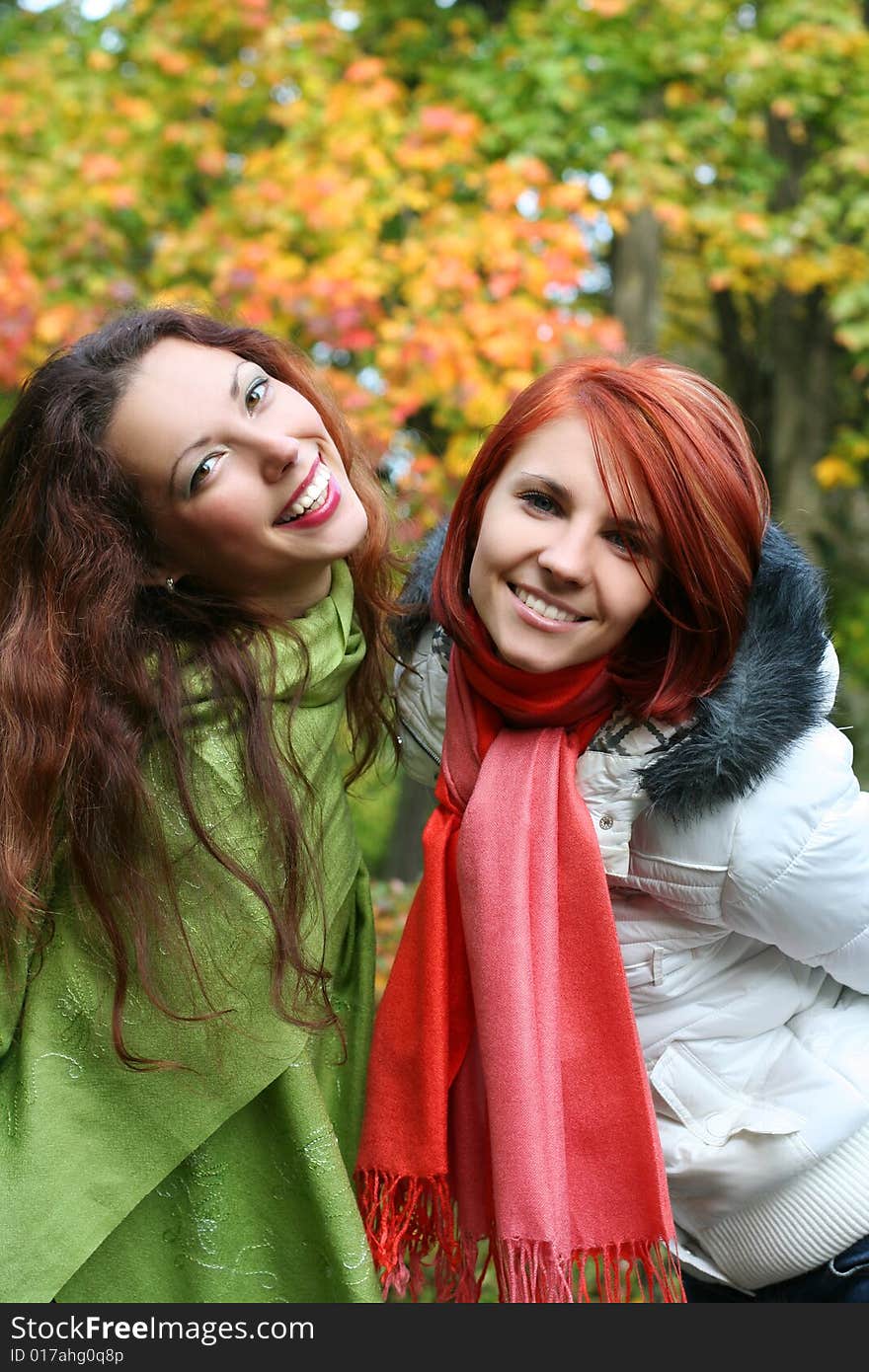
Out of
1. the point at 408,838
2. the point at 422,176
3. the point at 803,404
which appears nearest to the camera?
the point at 422,176

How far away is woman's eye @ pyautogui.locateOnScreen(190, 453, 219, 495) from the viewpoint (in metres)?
2.12

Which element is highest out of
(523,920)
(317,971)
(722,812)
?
(722,812)

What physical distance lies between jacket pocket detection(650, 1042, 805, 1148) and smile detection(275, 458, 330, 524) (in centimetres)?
104

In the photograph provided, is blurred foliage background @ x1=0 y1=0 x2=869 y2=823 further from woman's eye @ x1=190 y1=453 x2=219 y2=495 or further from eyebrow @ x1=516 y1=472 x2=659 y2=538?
eyebrow @ x1=516 y1=472 x2=659 y2=538

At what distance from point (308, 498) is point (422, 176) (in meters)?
3.67

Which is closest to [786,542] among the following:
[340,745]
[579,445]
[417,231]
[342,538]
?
[579,445]

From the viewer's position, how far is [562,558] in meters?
1.97

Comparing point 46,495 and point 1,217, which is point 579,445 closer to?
point 46,495

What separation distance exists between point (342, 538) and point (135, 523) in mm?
341

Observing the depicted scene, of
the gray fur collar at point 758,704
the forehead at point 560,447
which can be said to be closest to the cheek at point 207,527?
the forehead at point 560,447

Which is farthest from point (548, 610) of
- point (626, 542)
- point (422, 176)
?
point (422, 176)

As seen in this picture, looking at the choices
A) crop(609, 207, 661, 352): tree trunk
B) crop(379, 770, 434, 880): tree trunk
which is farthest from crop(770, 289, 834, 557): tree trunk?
crop(379, 770, 434, 880): tree trunk

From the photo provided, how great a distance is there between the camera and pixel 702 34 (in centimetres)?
562

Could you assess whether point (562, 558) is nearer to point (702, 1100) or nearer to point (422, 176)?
point (702, 1100)
